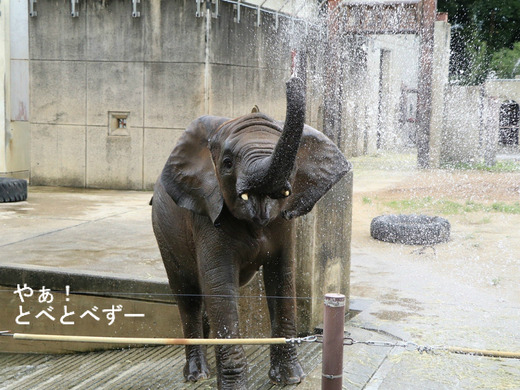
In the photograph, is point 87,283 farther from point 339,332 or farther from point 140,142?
point 140,142

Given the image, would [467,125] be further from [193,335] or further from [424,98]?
[193,335]

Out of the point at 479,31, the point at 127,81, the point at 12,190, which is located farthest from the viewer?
the point at 479,31

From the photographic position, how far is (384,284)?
639 centimetres

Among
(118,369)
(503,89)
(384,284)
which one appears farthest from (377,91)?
(118,369)

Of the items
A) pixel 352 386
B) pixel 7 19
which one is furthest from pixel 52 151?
pixel 352 386

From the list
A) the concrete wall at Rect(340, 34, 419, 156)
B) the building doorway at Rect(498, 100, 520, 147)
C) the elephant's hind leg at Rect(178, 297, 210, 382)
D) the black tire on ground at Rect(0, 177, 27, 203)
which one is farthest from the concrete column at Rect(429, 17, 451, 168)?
the elephant's hind leg at Rect(178, 297, 210, 382)

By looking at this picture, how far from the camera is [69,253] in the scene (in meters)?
7.09

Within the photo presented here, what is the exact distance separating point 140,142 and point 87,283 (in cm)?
697

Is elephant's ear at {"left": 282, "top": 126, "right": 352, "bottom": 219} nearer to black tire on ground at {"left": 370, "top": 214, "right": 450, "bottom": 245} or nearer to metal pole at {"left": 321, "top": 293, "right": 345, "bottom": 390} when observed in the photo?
metal pole at {"left": 321, "top": 293, "right": 345, "bottom": 390}

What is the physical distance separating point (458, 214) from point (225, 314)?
7680mm

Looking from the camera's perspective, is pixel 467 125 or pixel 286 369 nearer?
pixel 286 369

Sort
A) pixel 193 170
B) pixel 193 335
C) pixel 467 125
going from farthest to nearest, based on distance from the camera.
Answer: pixel 467 125
pixel 193 335
pixel 193 170

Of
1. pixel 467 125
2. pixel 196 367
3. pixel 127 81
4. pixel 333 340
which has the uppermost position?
pixel 127 81

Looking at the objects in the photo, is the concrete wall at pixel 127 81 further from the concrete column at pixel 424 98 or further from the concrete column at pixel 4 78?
the concrete column at pixel 424 98
